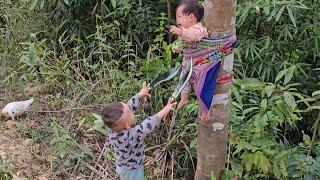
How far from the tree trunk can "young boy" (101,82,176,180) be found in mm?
250

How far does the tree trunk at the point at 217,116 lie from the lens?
2.59 metres

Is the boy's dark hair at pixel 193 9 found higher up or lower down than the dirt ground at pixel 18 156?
higher up

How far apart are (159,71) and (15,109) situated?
1191mm

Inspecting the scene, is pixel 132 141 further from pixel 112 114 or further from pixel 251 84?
pixel 251 84

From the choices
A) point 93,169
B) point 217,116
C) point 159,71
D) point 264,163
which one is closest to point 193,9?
point 217,116

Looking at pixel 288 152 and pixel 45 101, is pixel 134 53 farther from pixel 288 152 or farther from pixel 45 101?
pixel 288 152

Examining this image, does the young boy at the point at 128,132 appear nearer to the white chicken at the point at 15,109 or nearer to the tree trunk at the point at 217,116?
the tree trunk at the point at 217,116

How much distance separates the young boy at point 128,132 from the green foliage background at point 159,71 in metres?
0.53

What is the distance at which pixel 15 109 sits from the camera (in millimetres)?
4113

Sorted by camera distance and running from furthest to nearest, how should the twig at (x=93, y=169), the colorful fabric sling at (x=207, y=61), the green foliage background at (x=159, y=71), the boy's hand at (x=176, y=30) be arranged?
the twig at (x=93, y=169) < the green foliage background at (x=159, y=71) < the colorful fabric sling at (x=207, y=61) < the boy's hand at (x=176, y=30)

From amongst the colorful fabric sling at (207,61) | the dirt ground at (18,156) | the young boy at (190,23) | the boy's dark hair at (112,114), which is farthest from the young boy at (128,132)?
the dirt ground at (18,156)

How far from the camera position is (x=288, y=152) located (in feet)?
10.7

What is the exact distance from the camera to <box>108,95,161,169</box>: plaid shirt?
9.25ft

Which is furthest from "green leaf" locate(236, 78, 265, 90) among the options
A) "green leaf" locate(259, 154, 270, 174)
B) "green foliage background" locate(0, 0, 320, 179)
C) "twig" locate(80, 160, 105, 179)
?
"twig" locate(80, 160, 105, 179)
